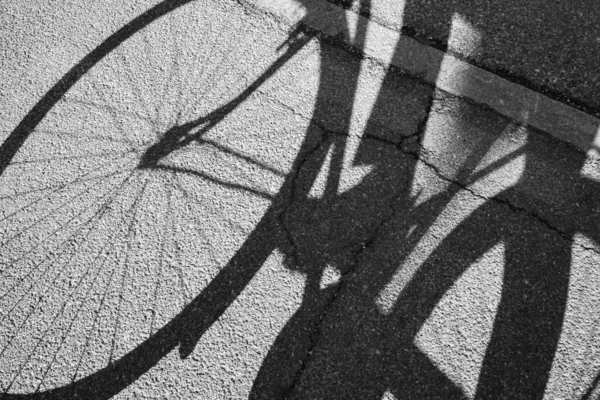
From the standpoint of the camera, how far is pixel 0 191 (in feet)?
10.1

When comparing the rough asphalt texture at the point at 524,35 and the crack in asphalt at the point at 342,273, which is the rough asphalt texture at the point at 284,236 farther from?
the rough asphalt texture at the point at 524,35

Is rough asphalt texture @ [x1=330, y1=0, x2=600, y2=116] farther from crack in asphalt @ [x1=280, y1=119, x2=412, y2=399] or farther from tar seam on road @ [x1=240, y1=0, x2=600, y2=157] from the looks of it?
crack in asphalt @ [x1=280, y1=119, x2=412, y2=399]

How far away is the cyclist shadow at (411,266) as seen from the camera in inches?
95.4

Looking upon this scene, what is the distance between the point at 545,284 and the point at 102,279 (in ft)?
8.14

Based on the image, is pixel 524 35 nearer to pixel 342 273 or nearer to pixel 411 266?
pixel 411 266

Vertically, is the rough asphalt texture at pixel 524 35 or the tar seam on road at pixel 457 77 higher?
the rough asphalt texture at pixel 524 35

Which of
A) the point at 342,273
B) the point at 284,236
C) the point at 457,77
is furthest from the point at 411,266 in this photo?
the point at 457,77

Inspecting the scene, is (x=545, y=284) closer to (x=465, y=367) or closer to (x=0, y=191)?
(x=465, y=367)

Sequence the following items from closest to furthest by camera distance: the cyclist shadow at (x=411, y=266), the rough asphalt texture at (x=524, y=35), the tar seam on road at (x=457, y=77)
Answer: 1. the cyclist shadow at (x=411, y=266)
2. the tar seam on road at (x=457, y=77)
3. the rough asphalt texture at (x=524, y=35)

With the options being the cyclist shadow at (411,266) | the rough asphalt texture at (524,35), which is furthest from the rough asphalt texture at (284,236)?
the rough asphalt texture at (524,35)

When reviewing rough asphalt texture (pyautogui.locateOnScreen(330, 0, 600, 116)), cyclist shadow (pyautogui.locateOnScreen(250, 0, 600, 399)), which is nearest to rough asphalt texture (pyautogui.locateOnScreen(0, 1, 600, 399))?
cyclist shadow (pyautogui.locateOnScreen(250, 0, 600, 399))

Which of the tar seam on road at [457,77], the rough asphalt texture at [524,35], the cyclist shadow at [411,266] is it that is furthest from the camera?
the rough asphalt texture at [524,35]

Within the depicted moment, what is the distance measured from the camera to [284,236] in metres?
2.82

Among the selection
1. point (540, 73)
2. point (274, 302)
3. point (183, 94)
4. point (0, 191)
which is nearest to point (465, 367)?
point (274, 302)
